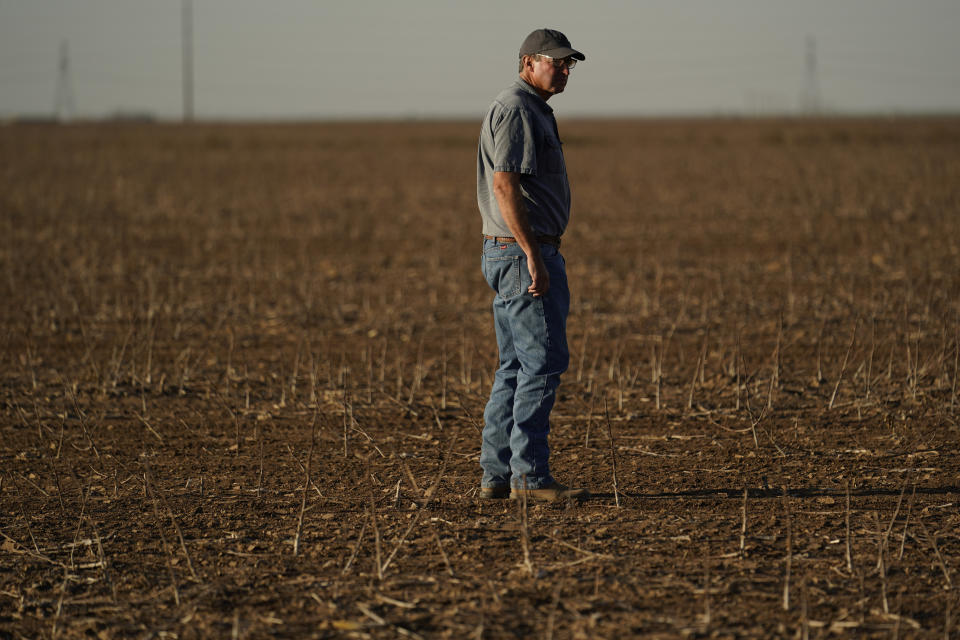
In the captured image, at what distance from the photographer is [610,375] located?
24.6 feet

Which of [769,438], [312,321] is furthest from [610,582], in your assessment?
[312,321]

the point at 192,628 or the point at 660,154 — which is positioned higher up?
the point at 660,154

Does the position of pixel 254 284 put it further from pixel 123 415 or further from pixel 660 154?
pixel 660 154

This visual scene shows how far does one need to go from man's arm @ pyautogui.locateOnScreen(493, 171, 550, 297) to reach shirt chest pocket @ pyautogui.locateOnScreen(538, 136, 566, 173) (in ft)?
0.56

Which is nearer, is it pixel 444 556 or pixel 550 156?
pixel 444 556

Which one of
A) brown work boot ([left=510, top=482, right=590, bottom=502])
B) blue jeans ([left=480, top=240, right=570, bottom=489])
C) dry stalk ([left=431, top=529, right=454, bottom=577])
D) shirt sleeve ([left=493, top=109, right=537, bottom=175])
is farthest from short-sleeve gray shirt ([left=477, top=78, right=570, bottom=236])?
dry stalk ([left=431, top=529, right=454, bottom=577])

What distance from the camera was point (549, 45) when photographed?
451 centimetres

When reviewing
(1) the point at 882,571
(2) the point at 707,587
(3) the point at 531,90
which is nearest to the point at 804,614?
(2) the point at 707,587

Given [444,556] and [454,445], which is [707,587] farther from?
[454,445]

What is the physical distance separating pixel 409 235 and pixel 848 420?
11504 millimetres

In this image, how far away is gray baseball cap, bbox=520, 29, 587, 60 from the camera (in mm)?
4473

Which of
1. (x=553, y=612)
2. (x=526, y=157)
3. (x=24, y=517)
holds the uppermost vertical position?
(x=526, y=157)

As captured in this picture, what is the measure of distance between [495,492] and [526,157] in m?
1.59

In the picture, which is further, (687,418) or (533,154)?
(687,418)
